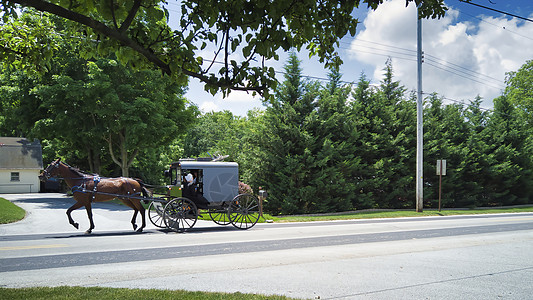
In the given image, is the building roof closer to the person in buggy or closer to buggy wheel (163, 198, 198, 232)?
the person in buggy

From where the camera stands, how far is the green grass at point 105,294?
5.70 m

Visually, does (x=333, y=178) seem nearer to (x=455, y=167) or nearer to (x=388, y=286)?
(x=455, y=167)

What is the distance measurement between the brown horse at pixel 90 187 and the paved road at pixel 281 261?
42.6 inches

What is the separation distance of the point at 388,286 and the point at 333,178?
17473 mm

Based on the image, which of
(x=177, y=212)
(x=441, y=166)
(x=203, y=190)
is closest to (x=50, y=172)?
(x=177, y=212)

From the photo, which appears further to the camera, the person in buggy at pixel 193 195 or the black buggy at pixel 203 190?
the person in buggy at pixel 193 195

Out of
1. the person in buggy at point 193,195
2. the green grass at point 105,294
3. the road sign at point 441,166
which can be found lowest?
the green grass at point 105,294

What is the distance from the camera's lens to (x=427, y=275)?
315 inches

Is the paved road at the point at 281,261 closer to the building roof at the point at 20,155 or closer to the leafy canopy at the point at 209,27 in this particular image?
the leafy canopy at the point at 209,27

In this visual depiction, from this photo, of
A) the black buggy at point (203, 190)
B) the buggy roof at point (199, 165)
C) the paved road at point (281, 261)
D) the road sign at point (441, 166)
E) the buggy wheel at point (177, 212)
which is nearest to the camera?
the paved road at point (281, 261)

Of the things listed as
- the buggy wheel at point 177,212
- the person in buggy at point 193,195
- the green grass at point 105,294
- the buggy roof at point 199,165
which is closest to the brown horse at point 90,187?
the buggy wheel at point 177,212

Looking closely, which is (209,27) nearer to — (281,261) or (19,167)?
(281,261)

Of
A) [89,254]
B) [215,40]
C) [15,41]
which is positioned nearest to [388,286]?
[215,40]

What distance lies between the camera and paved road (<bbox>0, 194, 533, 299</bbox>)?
702cm
